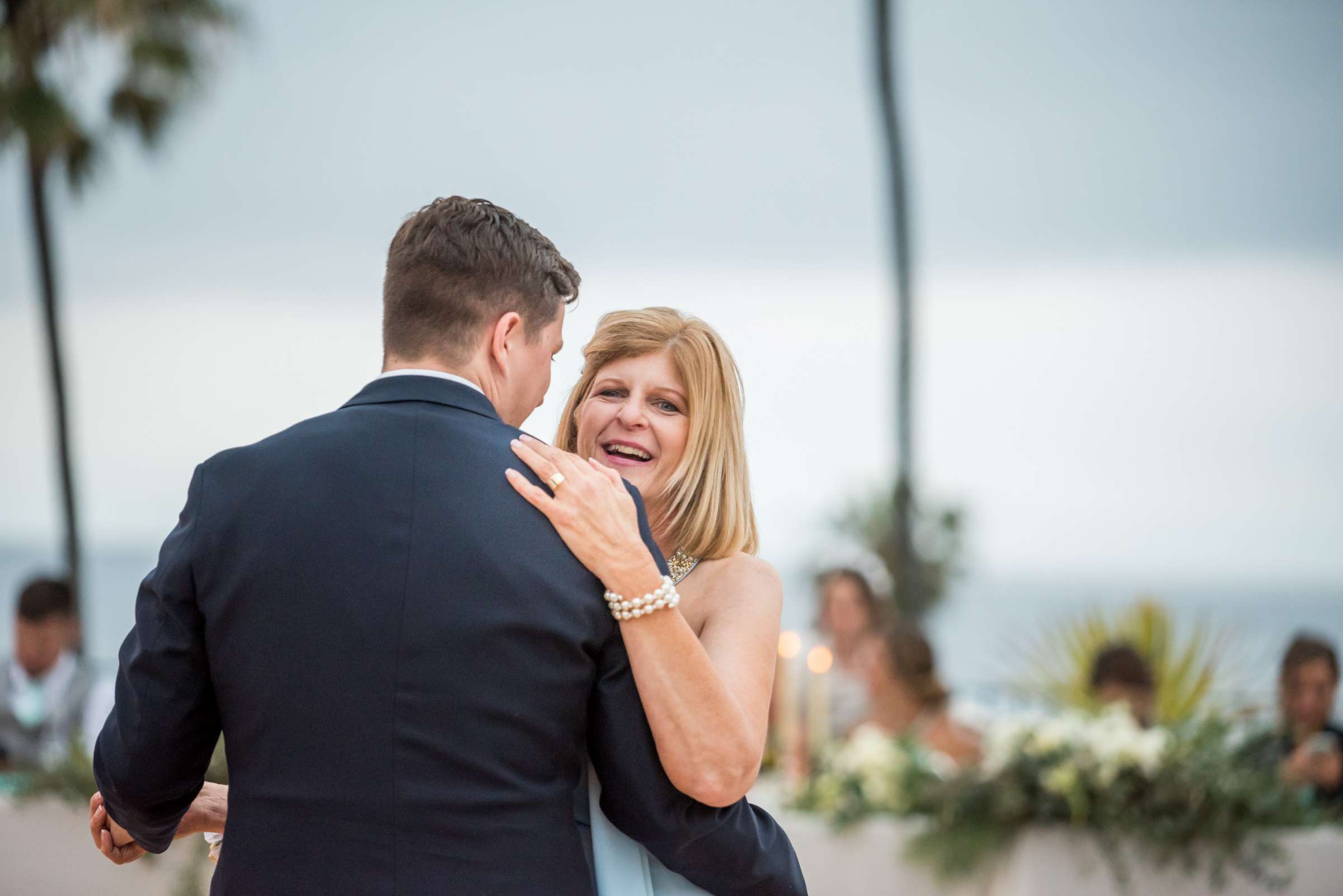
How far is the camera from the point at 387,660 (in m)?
1.87

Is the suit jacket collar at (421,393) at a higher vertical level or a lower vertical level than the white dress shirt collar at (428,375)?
lower

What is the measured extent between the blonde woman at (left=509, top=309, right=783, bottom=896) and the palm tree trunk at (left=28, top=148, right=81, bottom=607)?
405 inches

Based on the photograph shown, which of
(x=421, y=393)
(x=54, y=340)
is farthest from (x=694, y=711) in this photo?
(x=54, y=340)

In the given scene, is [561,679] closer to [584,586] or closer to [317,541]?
[584,586]

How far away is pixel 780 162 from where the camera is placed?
16.6m

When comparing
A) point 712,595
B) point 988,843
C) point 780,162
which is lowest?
point 988,843

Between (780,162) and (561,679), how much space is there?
15209 mm

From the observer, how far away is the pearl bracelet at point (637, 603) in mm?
1977

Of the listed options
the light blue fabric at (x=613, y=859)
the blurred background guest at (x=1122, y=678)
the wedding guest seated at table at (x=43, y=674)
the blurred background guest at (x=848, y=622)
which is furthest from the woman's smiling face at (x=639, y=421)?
the blurred background guest at (x=848, y=622)

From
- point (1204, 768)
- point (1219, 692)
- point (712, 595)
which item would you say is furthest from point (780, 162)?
point (712, 595)

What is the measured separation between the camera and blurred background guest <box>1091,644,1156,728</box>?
6.21 meters

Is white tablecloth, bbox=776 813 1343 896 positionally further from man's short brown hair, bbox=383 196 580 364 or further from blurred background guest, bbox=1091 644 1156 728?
man's short brown hair, bbox=383 196 580 364

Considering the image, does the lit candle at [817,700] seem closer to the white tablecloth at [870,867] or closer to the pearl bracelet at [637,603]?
the white tablecloth at [870,867]

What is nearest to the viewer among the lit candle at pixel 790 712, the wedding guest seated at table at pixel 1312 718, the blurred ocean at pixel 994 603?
the lit candle at pixel 790 712
